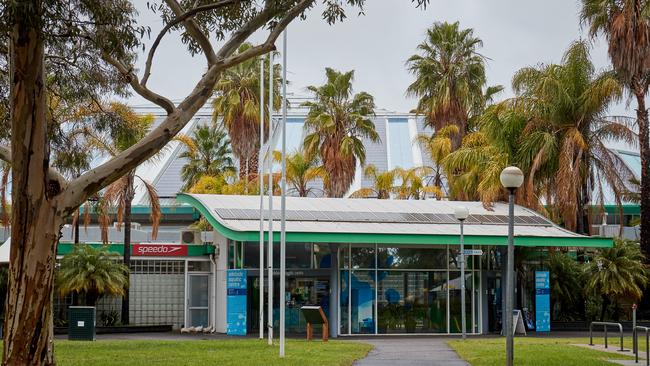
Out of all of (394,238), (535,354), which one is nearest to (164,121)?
(535,354)

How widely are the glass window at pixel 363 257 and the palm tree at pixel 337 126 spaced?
471 inches

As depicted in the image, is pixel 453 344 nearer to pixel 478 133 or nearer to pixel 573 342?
pixel 573 342

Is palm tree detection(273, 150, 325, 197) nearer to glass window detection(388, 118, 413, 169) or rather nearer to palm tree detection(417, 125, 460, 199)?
palm tree detection(417, 125, 460, 199)

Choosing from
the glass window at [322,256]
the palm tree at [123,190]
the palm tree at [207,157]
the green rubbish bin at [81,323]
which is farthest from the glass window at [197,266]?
the palm tree at [207,157]

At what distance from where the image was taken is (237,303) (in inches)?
1275

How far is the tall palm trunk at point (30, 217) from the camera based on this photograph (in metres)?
16.3

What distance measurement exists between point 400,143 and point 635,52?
3228 cm

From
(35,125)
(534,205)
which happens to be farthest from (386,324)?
(35,125)

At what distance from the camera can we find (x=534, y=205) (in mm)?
38156

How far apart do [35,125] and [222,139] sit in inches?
1341

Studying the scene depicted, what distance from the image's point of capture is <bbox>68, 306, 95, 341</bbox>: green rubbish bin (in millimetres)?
28922

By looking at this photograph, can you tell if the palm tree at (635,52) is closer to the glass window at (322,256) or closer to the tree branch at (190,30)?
the glass window at (322,256)

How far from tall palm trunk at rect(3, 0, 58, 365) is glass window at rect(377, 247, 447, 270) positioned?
1769 cm

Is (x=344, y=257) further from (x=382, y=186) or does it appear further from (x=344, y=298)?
(x=382, y=186)
